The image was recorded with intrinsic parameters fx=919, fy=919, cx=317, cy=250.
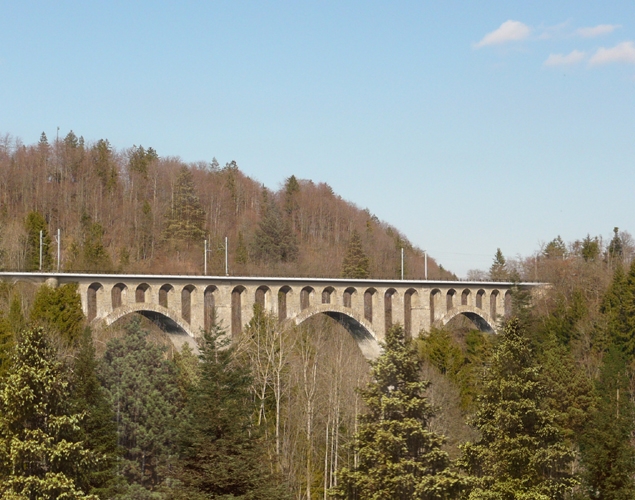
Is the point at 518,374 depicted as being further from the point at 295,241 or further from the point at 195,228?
the point at 295,241

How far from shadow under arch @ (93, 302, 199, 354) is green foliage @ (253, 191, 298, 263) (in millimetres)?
39262

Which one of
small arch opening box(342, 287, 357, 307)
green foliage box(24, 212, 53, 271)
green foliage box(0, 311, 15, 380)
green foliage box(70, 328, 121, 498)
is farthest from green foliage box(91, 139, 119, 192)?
green foliage box(70, 328, 121, 498)

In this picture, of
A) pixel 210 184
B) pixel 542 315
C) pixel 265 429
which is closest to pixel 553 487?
A: pixel 265 429

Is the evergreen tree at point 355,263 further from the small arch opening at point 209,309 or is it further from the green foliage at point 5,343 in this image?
the green foliage at point 5,343

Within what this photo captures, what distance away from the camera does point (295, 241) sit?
108812mm

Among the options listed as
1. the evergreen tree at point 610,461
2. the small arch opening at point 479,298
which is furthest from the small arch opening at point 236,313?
the evergreen tree at point 610,461

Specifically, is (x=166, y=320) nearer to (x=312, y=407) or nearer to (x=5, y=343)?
(x=5, y=343)

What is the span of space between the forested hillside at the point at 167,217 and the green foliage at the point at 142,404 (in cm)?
4615

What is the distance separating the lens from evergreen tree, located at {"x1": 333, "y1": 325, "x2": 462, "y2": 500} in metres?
23.9

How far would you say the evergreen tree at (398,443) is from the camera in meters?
23.9

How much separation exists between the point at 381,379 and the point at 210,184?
3867 inches

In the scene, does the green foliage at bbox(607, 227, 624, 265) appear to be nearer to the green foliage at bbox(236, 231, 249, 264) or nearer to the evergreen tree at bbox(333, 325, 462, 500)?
the green foliage at bbox(236, 231, 249, 264)

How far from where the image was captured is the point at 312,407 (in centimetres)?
3572

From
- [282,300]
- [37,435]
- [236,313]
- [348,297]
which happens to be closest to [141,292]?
[236,313]
